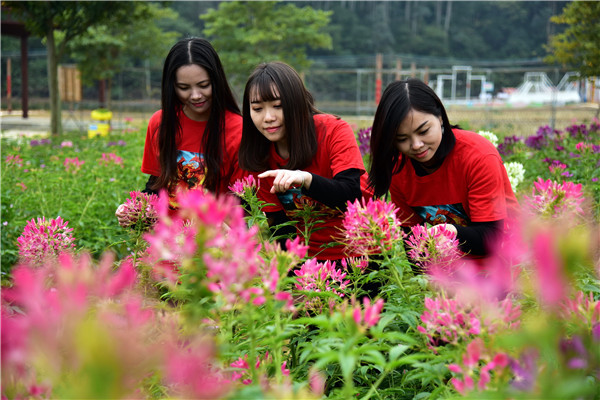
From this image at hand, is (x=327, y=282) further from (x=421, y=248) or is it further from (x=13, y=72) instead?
(x=13, y=72)

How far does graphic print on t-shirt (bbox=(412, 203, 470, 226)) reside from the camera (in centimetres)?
238

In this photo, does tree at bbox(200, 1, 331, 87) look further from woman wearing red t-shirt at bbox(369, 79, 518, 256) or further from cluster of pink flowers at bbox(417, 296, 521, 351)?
cluster of pink flowers at bbox(417, 296, 521, 351)

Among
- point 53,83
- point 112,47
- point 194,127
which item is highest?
point 112,47

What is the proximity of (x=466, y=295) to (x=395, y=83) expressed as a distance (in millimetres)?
1531

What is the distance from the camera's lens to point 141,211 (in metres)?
1.79

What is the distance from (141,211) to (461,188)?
1.21 m

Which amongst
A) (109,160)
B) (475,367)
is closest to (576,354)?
(475,367)

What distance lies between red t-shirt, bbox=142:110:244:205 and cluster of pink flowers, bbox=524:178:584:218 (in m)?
1.64

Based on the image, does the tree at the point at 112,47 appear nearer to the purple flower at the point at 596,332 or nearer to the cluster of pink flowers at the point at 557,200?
the cluster of pink flowers at the point at 557,200

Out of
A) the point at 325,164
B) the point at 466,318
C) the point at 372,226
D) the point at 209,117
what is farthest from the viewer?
the point at 209,117

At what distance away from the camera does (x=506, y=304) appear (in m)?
0.90

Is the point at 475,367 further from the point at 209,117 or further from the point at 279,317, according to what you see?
the point at 209,117

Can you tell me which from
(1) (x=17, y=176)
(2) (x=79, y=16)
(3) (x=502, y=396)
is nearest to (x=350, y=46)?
(2) (x=79, y=16)

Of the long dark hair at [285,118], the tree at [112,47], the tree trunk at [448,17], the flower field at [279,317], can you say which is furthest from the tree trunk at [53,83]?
the tree trunk at [448,17]
